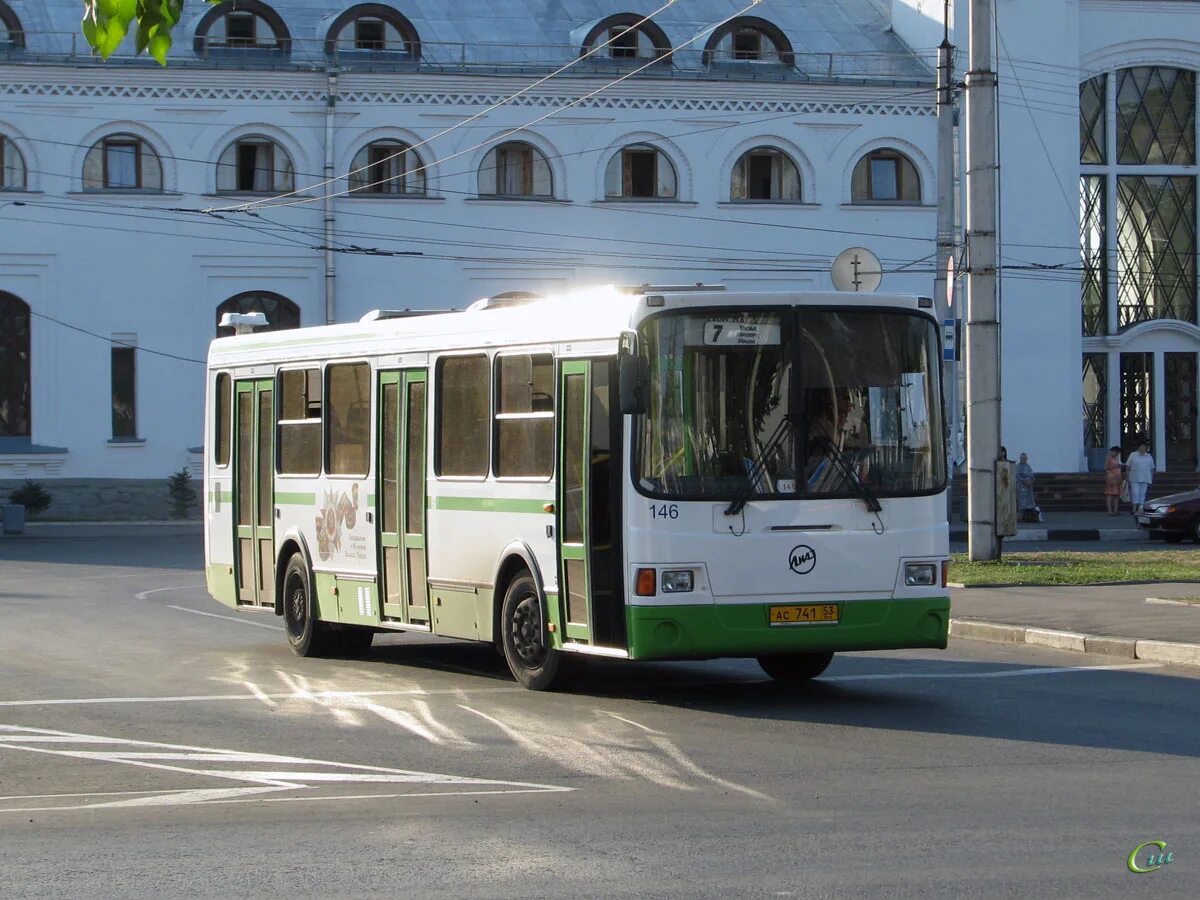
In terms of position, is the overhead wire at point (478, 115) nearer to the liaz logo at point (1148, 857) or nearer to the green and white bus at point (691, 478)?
the green and white bus at point (691, 478)

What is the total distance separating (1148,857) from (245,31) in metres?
40.6

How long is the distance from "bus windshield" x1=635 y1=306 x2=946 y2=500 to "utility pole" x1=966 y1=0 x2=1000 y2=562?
10.6 m

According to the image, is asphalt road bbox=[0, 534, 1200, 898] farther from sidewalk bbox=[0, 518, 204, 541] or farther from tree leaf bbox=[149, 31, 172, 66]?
sidewalk bbox=[0, 518, 204, 541]

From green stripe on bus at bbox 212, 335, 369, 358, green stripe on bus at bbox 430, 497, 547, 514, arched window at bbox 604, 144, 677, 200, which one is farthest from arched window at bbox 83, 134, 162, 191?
green stripe on bus at bbox 430, 497, 547, 514

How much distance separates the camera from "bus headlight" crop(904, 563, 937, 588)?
41.5ft

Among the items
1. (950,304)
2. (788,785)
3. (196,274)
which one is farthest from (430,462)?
(196,274)

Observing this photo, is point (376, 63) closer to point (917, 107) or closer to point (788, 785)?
point (917, 107)

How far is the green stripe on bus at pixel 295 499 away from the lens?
53.2ft

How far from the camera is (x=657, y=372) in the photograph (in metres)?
12.2

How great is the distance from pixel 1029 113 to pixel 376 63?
1667 centimetres

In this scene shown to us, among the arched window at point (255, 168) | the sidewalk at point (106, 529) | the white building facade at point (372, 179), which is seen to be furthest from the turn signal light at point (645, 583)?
the arched window at point (255, 168)

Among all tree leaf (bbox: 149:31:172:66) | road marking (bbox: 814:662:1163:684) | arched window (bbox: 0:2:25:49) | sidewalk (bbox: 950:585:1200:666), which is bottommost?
road marking (bbox: 814:662:1163:684)

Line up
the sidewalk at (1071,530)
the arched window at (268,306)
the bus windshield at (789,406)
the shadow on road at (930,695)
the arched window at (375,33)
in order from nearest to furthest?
the shadow on road at (930,695), the bus windshield at (789,406), the sidewalk at (1071,530), the arched window at (268,306), the arched window at (375,33)

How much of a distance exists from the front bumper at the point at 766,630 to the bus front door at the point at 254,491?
19.6ft
